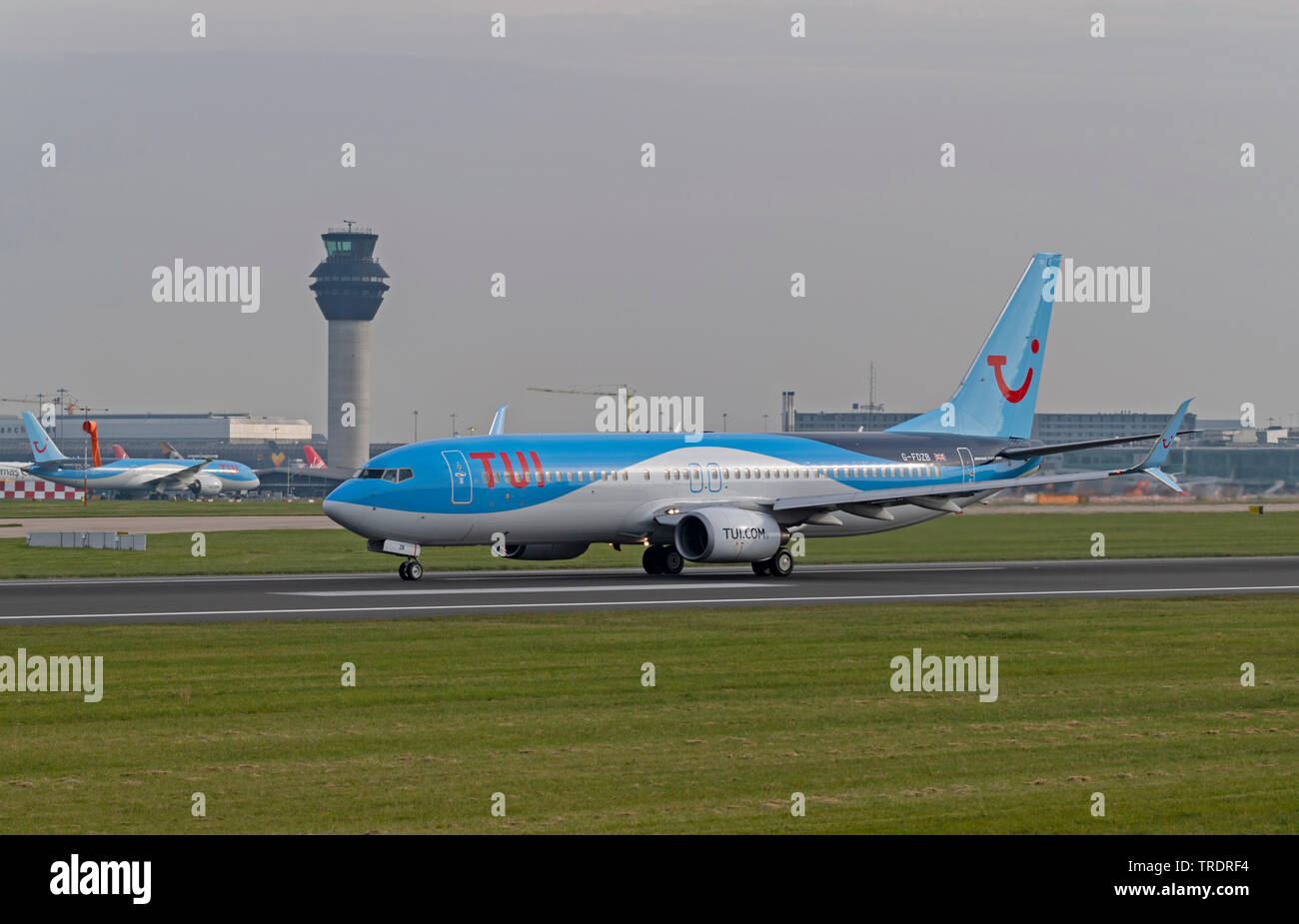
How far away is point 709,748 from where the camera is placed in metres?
18.6

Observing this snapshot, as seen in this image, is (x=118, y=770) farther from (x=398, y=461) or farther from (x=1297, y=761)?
(x=398, y=461)

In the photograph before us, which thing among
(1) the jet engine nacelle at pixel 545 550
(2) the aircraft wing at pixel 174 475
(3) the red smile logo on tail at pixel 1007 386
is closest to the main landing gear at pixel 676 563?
(1) the jet engine nacelle at pixel 545 550

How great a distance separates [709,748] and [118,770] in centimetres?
663

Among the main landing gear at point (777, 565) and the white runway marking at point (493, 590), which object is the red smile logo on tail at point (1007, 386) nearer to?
the main landing gear at point (777, 565)

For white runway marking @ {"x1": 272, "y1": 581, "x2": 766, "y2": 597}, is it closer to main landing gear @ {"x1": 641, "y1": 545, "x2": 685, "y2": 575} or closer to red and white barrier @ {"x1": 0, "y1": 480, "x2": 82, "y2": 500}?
main landing gear @ {"x1": 641, "y1": 545, "x2": 685, "y2": 575}

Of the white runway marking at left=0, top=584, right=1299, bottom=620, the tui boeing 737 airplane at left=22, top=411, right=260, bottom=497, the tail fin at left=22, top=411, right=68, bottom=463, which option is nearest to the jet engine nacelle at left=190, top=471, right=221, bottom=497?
the tui boeing 737 airplane at left=22, top=411, right=260, bottom=497

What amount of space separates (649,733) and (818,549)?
145ft

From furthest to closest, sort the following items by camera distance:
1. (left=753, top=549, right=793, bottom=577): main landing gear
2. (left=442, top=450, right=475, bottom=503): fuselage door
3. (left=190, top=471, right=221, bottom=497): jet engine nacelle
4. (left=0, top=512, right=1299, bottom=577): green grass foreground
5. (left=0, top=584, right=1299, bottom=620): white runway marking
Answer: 1. (left=190, top=471, right=221, bottom=497): jet engine nacelle
2. (left=0, top=512, right=1299, bottom=577): green grass foreground
3. (left=753, top=549, right=793, bottom=577): main landing gear
4. (left=442, top=450, right=475, bottom=503): fuselage door
5. (left=0, top=584, right=1299, bottom=620): white runway marking

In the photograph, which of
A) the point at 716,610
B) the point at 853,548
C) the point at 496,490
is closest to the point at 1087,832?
the point at 716,610

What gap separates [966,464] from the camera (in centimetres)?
5659

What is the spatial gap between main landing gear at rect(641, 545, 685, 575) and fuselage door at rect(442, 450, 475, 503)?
6.86 metres

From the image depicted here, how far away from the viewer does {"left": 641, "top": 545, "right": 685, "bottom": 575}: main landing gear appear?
4984 cm

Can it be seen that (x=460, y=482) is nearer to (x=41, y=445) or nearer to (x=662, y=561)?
(x=662, y=561)

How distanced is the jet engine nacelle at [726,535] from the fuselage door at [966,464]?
34.0ft
